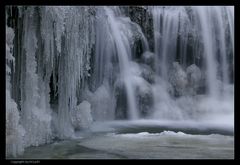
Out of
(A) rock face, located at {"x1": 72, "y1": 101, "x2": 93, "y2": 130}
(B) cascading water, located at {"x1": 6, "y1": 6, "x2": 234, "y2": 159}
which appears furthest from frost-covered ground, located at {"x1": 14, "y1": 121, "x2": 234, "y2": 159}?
(B) cascading water, located at {"x1": 6, "y1": 6, "x2": 234, "y2": 159}

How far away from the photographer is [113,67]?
26.4ft

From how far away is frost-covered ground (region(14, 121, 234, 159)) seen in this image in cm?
546

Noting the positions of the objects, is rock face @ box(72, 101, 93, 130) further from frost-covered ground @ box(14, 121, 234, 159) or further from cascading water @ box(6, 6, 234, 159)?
frost-covered ground @ box(14, 121, 234, 159)

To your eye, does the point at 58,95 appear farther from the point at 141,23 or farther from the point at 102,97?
the point at 141,23

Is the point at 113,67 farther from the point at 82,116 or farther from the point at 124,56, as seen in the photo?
the point at 82,116

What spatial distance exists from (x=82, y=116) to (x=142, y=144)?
1194 millimetres

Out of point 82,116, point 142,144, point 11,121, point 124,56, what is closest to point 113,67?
point 124,56

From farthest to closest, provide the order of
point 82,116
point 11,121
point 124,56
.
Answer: point 124,56 → point 82,116 → point 11,121

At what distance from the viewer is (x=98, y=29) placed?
7.07 metres

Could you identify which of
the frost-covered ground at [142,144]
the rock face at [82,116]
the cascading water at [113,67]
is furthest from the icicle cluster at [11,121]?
the rock face at [82,116]

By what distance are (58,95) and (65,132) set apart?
0.57 meters

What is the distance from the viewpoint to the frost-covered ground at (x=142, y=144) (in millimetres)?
5465

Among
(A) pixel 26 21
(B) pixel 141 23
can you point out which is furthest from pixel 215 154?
(B) pixel 141 23
